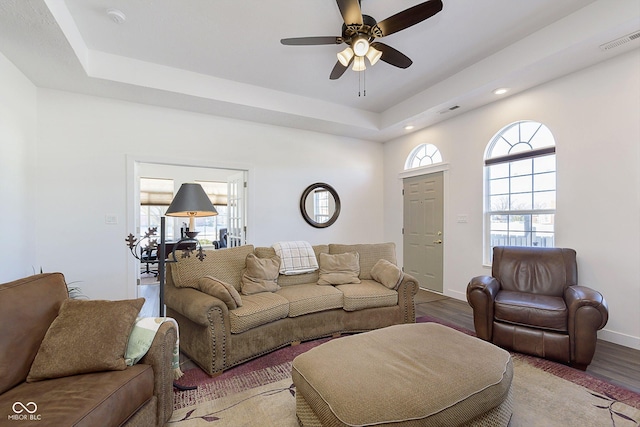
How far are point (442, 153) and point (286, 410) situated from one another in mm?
4223

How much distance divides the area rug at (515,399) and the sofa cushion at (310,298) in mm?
507

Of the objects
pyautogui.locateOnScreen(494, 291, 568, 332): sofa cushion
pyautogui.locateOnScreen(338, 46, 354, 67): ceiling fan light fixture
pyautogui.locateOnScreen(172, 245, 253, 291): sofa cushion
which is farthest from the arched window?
pyautogui.locateOnScreen(172, 245, 253, 291): sofa cushion

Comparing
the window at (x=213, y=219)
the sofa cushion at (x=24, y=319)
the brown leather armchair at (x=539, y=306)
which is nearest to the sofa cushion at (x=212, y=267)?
the sofa cushion at (x=24, y=319)

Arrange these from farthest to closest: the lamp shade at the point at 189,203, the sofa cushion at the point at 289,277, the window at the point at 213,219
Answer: the window at the point at 213,219 → the sofa cushion at the point at 289,277 → the lamp shade at the point at 189,203

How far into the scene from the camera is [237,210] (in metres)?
4.84

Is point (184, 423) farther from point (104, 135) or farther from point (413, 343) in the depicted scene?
point (104, 135)

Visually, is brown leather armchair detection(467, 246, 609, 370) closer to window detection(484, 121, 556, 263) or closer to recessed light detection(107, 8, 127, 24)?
window detection(484, 121, 556, 263)

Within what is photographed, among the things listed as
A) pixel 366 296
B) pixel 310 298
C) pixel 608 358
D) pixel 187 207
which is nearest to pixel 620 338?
pixel 608 358

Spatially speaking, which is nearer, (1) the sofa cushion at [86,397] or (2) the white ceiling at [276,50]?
(1) the sofa cushion at [86,397]

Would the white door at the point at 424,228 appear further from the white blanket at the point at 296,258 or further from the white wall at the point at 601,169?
the white blanket at the point at 296,258

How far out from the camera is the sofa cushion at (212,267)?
271cm

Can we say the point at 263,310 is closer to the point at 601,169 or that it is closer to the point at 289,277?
the point at 289,277

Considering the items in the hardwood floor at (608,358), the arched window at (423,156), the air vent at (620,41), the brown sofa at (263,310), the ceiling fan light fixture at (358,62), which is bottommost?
the hardwood floor at (608,358)

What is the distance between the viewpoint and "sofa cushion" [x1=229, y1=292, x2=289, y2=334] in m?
2.36
